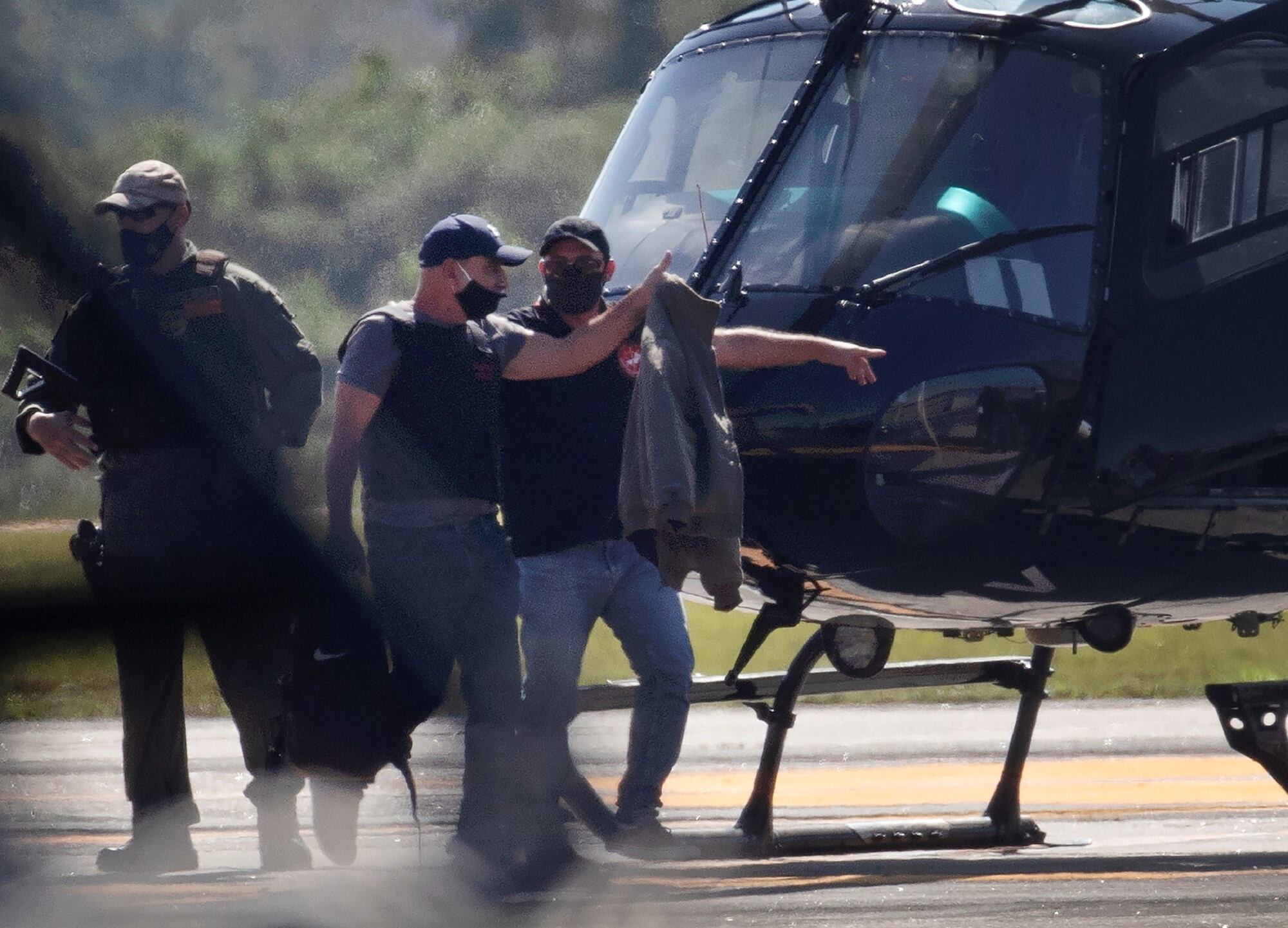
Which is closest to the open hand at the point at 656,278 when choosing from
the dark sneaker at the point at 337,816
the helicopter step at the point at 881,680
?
the dark sneaker at the point at 337,816

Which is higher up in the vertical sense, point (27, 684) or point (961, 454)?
point (27, 684)

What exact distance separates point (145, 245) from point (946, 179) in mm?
3234

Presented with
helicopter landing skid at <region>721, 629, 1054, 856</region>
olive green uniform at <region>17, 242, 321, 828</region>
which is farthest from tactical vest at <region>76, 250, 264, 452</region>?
helicopter landing skid at <region>721, 629, 1054, 856</region>

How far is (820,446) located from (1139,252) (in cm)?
97

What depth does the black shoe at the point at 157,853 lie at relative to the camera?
8.19 ft

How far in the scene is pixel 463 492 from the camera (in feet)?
12.7

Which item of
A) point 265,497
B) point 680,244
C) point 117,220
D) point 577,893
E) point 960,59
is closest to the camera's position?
point 117,220

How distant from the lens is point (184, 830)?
2518 millimetres

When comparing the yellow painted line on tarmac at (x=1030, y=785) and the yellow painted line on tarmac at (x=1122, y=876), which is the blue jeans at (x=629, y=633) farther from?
the yellow painted line on tarmac at (x=1030, y=785)

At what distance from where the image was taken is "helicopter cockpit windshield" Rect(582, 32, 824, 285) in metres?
5.02

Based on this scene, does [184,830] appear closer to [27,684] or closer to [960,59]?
[27,684]

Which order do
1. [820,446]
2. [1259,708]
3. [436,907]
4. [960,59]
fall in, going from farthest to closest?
[1259,708] < [960,59] < [820,446] < [436,907]

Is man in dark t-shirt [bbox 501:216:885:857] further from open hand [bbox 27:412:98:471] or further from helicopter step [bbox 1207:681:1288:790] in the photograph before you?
open hand [bbox 27:412:98:471]

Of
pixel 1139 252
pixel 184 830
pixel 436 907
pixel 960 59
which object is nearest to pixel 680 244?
pixel 960 59
